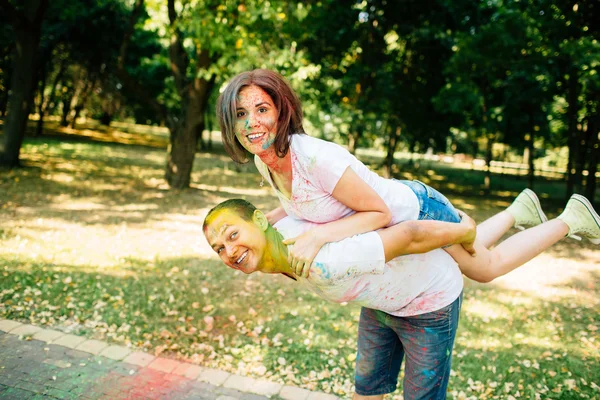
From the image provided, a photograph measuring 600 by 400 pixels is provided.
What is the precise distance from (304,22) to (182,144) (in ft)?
13.7

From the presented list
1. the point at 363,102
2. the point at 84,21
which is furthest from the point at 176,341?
the point at 84,21

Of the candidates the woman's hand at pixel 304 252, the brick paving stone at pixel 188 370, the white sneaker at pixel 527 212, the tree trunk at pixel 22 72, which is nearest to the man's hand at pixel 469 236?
the woman's hand at pixel 304 252

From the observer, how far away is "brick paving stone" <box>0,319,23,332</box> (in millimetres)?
4195

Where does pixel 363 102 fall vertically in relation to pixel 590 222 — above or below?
above

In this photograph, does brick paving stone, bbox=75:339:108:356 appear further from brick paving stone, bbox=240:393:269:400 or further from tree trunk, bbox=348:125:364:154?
tree trunk, bbox=348:125:364:154

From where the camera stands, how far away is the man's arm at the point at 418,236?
183 centimetres

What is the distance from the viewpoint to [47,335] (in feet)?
13.7

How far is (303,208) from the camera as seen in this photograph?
2.08 metres

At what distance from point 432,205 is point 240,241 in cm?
97

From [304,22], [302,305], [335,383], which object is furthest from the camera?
[304,22]

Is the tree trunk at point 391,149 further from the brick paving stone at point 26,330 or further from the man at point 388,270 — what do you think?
the man at point 388,270

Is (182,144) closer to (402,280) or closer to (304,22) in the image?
(304,22)

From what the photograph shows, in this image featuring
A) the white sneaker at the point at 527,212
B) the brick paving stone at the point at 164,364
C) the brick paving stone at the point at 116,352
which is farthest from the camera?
the brick paving stone at the point at 116,352

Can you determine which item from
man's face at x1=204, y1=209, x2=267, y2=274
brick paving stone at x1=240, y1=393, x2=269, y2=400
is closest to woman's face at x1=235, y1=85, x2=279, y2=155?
man's face at x1=204, y1=209, x2=267, y2=274
